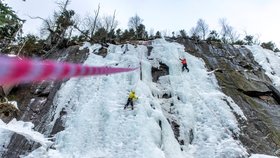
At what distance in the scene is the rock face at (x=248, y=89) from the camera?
1215 cm

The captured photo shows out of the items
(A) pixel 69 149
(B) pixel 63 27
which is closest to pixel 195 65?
(A) pixel 69 149

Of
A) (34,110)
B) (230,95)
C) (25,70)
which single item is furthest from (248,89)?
(25,70)

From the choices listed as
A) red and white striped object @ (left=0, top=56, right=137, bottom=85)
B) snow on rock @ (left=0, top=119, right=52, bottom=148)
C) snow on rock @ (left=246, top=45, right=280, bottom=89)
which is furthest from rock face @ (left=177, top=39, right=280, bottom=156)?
red and white striped object @ (left=0, top=56, right=137, bottom=85)

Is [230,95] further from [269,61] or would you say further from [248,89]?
[269,61]

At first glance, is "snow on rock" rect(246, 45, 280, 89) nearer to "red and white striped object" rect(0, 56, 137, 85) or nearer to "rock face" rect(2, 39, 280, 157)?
"rock face" rect(2, 39, 280, 157)

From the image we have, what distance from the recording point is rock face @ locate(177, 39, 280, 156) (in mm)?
12148

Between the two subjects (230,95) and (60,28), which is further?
(60,28)

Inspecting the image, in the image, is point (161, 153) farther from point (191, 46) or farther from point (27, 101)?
point (191, 46)

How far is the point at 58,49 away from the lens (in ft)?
64.4

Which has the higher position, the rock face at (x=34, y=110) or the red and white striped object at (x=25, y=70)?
the red and white striped object at (x=25, y=70)

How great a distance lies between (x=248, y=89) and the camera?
15945 millimetres

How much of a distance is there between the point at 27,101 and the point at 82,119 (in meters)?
3.15

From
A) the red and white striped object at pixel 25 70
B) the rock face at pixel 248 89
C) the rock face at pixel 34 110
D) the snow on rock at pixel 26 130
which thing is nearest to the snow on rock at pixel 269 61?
the rock face at pixel 248 89

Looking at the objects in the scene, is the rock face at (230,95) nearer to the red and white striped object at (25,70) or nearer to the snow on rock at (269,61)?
the snow on rock at (269,61)
